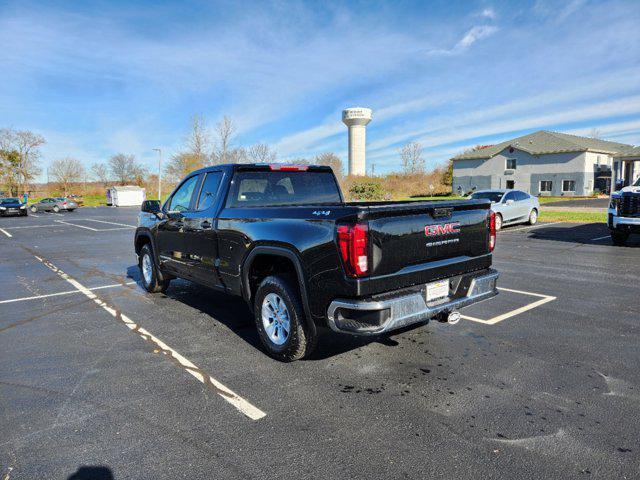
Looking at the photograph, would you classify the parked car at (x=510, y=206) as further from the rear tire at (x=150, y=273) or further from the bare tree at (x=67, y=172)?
the bare tree at (x=67, y=172)

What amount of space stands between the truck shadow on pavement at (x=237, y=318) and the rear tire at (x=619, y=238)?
9529mm

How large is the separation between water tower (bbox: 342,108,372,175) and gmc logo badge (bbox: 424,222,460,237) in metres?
101

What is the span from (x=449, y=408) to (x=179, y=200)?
440cm

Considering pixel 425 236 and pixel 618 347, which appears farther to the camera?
pixel 618 347

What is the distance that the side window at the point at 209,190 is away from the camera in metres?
5.15

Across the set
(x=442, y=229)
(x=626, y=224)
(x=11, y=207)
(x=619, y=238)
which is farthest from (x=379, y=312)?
(x=11, y=207)

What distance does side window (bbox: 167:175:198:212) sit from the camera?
5.77m

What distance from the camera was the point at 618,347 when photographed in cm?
444

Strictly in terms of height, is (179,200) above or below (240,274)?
above

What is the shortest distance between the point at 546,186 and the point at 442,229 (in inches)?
2091

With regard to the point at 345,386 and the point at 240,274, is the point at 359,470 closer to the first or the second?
the point at 345,386

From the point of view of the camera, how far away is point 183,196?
598cm

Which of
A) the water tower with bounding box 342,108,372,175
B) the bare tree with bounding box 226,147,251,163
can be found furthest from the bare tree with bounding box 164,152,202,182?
the water tower with bounding box 342,108,372,175

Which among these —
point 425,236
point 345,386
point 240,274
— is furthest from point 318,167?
point 345,386
